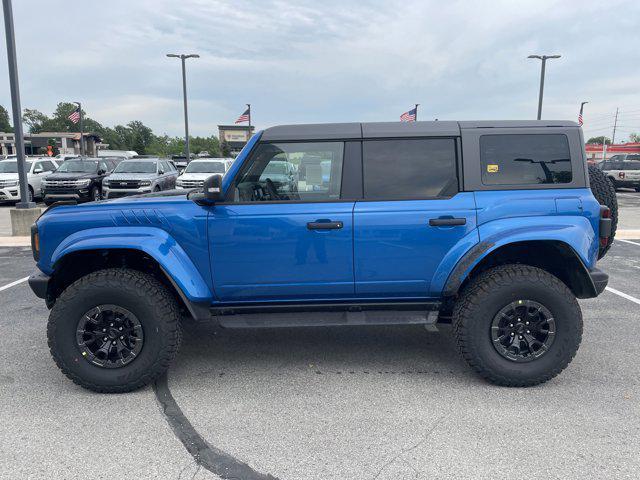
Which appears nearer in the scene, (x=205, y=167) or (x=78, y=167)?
(x=205, y=167)

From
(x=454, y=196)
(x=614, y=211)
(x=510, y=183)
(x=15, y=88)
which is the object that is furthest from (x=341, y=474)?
(x=15, y=88)

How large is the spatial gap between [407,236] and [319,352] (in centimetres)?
142

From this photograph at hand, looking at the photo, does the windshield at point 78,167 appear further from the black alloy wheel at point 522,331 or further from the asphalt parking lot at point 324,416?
the black alloy wheel at point 522,331

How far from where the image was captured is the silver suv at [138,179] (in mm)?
15391

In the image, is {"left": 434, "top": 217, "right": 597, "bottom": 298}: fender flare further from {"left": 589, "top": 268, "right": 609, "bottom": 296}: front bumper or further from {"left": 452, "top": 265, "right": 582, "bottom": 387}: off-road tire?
{"left": 452, "top": 265, "right": 582, "bottom": 387}: off-road tire

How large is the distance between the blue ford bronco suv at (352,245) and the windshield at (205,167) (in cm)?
1336

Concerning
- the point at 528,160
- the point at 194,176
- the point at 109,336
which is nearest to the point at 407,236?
the point at 528,160

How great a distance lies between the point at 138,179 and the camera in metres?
15.4

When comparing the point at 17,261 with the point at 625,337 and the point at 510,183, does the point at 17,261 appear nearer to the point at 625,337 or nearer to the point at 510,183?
the point at 510,183

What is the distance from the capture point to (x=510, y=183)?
373cm

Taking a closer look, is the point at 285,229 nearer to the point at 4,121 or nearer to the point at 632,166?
the point at 632,166

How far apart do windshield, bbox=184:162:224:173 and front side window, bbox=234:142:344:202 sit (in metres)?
13.5

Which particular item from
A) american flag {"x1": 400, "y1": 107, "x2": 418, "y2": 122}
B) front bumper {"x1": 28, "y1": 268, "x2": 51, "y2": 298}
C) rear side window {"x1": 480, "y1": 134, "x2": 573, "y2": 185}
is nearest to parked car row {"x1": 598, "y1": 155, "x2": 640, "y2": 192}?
american flag {"x1": 400, "y1": 107, "x2": 418, "y2": 122}

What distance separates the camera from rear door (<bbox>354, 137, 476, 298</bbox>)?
3.62 metres
